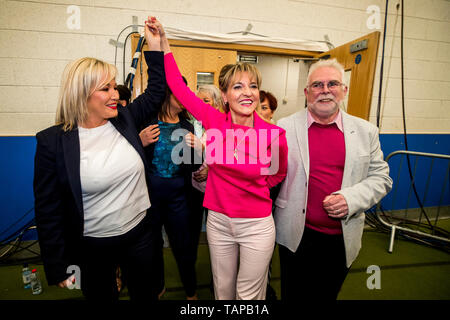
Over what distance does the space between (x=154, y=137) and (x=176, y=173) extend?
0.29 m

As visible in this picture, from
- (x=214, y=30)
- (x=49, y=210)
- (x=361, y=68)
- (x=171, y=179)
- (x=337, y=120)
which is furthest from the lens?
(x=214, y=30)

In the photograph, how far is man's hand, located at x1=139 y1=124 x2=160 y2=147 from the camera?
142cm

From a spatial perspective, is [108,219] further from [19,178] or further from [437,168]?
[437,168]

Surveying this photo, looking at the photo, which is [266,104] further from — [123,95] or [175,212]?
[175,212]

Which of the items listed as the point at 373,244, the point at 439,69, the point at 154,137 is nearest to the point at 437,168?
the point at 439,69

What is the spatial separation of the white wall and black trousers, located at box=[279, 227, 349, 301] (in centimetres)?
285

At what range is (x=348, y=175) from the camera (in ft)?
3.90

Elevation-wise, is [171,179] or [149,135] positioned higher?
[149,135]

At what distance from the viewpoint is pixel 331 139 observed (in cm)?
124

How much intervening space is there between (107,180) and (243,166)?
661mm

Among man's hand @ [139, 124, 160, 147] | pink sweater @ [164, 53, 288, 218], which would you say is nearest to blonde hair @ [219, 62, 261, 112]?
pink sweater @ [164, 53, 288, 218]

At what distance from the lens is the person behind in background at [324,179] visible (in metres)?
1.21
